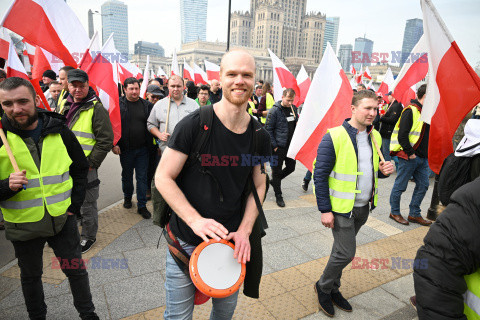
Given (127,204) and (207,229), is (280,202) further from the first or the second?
(207,229)

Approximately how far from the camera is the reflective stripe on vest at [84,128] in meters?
3.60

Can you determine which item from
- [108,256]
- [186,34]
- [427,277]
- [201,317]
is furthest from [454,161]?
[186,34]

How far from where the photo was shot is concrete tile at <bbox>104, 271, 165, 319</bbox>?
2791mm

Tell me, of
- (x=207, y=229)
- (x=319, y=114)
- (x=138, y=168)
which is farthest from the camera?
(x=138, y=168)

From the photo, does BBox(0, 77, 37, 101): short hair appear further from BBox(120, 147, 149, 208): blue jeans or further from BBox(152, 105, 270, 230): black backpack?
BBox(120, 147, 149, 208): blue jeans

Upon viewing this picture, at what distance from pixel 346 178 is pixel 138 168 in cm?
347

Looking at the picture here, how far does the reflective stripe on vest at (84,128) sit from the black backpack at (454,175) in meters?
3.58

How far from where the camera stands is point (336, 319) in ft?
9.30

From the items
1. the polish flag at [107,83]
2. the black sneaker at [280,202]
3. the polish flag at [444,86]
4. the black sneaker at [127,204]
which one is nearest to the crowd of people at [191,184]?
the polish flag at [444,86]

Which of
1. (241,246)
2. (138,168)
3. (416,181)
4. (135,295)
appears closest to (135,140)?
(138,168)

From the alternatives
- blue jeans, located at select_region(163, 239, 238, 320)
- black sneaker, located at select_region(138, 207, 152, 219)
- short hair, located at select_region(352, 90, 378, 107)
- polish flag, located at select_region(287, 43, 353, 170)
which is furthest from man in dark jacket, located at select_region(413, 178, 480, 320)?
black sneaker, located at select_region(138, 207, 152, 219)

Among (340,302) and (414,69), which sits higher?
(414,69)

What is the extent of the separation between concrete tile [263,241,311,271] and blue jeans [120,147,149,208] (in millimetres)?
2160

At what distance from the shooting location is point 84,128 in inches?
143
